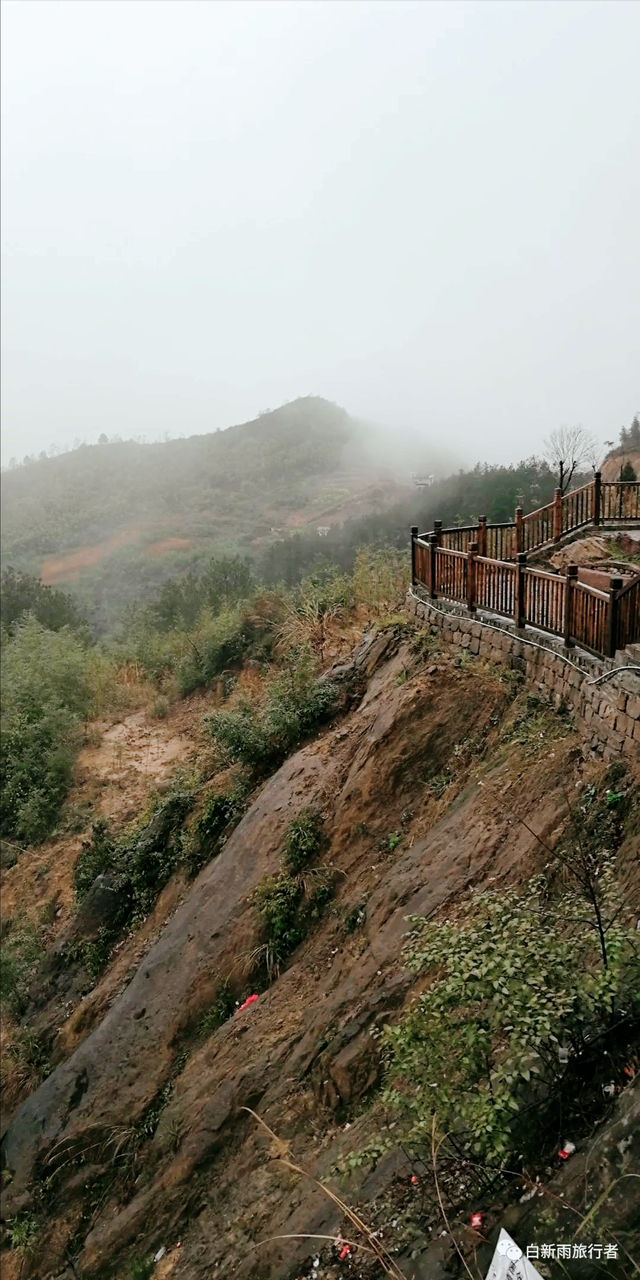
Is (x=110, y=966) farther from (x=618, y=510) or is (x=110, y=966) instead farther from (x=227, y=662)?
(x=618, y=510)

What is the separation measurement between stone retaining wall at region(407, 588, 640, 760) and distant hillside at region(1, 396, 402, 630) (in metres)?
27.9

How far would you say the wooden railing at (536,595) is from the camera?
643cm

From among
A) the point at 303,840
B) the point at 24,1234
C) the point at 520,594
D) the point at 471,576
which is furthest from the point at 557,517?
the point at 24,1234

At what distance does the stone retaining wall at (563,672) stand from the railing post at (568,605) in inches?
5.1

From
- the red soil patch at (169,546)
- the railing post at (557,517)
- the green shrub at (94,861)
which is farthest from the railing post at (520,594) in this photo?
the red soil patch at (169,546)

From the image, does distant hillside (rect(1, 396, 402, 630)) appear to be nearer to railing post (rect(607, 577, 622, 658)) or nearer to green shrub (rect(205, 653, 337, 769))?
green shrub (rect(205, 653, 337, 769))

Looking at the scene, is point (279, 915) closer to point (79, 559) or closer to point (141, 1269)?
point (141, 1269)

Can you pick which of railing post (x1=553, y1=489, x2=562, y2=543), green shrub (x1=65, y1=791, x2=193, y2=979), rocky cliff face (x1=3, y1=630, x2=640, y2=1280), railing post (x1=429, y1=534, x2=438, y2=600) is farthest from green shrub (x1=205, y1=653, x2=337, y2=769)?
railing post (x1=553, y1=489, x2=562, y2=543)

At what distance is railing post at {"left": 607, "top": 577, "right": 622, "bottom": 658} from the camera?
20.8ft

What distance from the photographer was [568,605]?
281 inches

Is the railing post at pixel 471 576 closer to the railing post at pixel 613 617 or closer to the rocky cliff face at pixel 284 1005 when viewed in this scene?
the rocky cliff face at pixel 284 1005

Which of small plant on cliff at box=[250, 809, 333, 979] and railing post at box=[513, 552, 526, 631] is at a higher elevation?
railing post at box=[513, 552, 526, 631]

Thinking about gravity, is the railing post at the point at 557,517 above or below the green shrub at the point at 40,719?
above

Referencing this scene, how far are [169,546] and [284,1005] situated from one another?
39.7 metres
